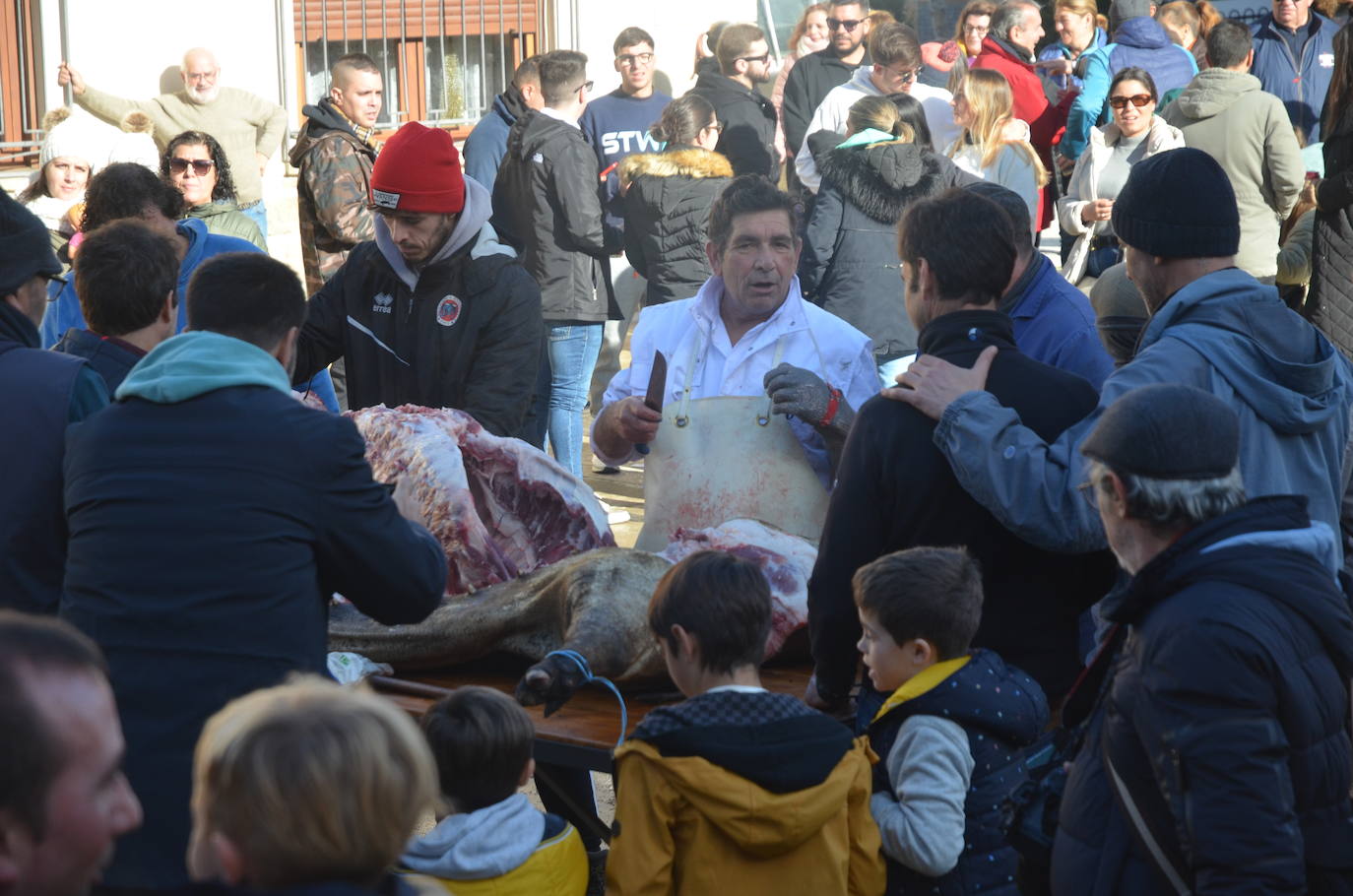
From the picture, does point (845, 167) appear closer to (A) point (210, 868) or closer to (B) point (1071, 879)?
(B) point (1071, 879)

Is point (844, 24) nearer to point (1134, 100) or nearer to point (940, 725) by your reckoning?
point (1134, 100)

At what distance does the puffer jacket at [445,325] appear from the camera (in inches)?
183

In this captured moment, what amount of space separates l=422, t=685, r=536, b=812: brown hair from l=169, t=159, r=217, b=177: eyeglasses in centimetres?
445

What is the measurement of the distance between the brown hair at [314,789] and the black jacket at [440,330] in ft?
9.50

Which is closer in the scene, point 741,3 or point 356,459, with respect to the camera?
point 356,459

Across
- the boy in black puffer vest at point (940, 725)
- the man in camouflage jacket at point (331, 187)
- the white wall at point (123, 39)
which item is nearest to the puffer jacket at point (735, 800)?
the boy in black puffer vest at point (940, 725)

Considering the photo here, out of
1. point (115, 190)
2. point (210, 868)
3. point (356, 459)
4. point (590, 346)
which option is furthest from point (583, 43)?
point (210, 868)

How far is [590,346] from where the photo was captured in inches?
323

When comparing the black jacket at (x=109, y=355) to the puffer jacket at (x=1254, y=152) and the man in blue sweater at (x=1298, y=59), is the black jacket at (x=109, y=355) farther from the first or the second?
the man in blue sweater at (x=1298, y=59)

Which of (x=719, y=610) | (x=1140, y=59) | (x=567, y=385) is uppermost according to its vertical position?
(x=1140, y=59)

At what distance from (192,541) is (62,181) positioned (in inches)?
228

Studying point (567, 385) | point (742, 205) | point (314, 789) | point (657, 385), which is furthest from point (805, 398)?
point (567, 385)

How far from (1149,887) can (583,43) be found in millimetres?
12362

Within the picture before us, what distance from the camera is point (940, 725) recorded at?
2973mm
